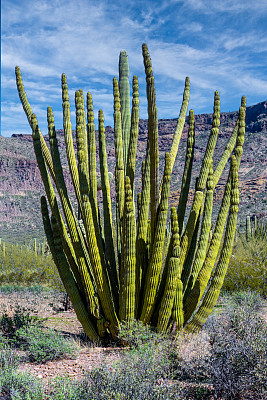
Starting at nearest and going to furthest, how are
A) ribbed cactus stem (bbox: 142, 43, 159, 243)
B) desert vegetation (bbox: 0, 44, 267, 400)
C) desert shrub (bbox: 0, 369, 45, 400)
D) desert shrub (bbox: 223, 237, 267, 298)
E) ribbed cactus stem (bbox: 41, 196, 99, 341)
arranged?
desert shrub (bbox: 0, 369, 45, 400), desert vegetation (bbox: 0, 44, 267, 400), ribbed cactus stem (bbox: 142, 43, 159, 243), ribbed cactus stem (bbox: 41, 196, 99, 341), desert shrub (bbox: 223, 237, 267, 298)

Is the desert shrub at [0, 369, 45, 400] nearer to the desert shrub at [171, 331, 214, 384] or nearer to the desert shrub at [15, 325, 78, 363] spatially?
the desert shrub at [15, 325, 78, 363]

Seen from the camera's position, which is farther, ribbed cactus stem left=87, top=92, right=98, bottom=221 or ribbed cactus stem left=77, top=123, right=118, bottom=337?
ribbed cactus stem left=87, top=92, right=98, bottom=221

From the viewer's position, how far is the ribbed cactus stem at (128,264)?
17.7 ft

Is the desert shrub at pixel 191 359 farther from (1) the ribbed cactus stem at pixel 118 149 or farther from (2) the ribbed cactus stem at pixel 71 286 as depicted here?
(1) the ribbed cactus stem at pixel 118 149

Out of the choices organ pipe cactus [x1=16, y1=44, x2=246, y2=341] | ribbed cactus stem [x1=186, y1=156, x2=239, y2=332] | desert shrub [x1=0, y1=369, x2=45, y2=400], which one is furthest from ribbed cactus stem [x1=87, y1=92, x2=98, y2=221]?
desert shrub [x1=0, y1=369, x2=45, y2=400]

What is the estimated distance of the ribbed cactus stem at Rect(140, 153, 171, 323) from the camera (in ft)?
18.0

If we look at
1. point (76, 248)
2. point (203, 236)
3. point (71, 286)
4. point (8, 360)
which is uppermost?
point (203, 236)

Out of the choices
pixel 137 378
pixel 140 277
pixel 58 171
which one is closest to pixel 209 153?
pixel 140 277

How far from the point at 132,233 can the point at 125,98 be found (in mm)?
2446

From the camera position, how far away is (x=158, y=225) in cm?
554

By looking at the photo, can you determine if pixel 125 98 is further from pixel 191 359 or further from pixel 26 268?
pixel 26 268

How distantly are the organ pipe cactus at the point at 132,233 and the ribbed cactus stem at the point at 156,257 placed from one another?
0.05ft

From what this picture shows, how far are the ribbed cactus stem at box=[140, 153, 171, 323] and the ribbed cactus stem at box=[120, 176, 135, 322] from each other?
22 cm

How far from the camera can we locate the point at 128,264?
550 cm
